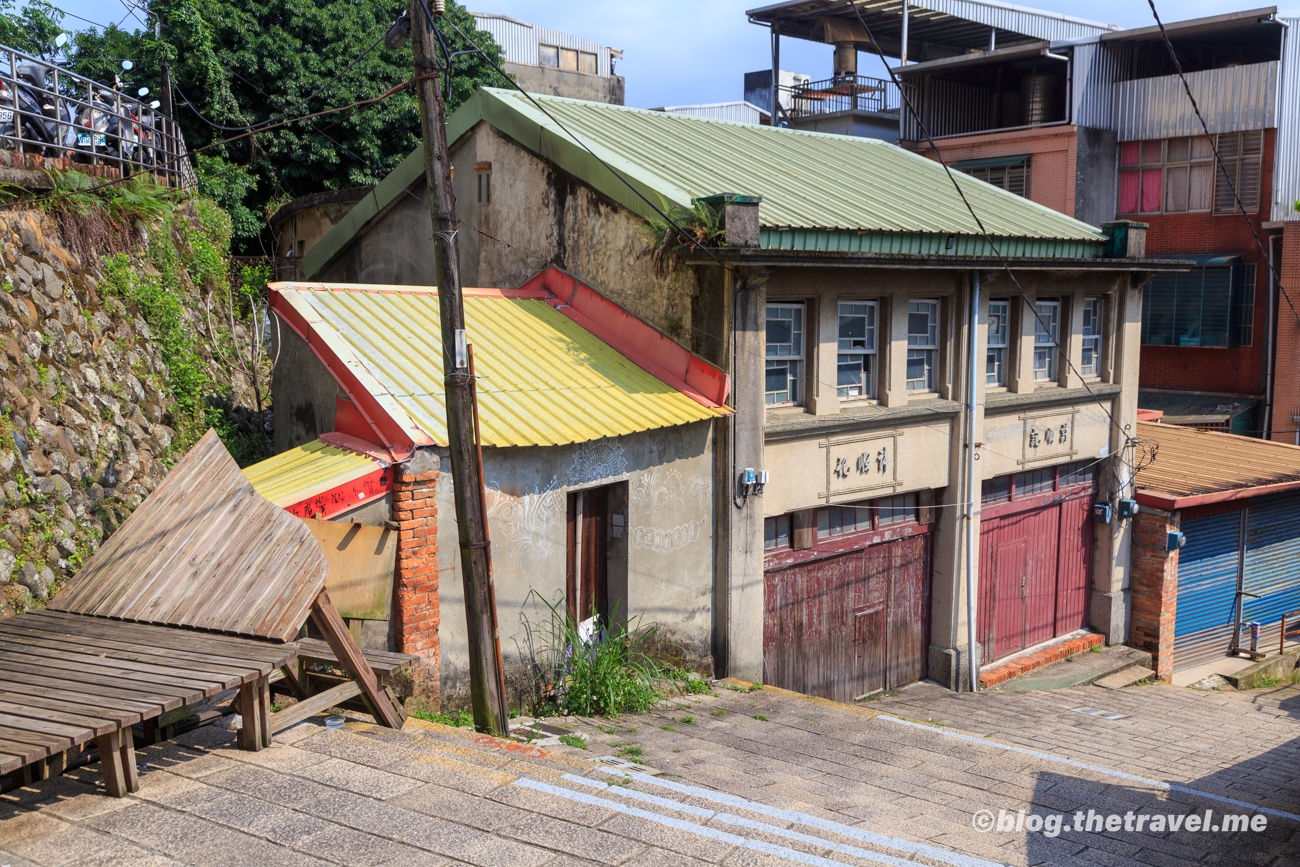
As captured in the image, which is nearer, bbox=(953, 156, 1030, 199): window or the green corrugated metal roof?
the green corrugated metal roof

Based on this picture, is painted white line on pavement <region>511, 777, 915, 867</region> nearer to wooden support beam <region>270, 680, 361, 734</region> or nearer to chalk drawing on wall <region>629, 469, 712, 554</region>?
wooden support beam <region>270, 680, 361, 734</region>

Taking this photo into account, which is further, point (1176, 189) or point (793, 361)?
point (1176, 189)

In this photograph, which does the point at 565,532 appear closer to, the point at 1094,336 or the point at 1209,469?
the point at 1094,336

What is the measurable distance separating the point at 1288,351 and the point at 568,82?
25452 mm

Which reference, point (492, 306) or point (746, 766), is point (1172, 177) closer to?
point (492, 306)

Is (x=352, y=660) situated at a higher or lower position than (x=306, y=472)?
lower

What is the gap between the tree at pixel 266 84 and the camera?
70.7 ft

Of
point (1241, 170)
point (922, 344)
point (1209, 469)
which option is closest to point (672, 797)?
point (922, 344)

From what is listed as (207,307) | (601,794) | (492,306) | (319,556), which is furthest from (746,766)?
(207,307)

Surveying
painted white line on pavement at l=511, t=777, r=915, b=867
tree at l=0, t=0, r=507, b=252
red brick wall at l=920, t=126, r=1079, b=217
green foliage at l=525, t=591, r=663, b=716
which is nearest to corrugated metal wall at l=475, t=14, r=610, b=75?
tree at l=0, t=0, r=507, b=252

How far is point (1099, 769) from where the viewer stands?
10586 mm

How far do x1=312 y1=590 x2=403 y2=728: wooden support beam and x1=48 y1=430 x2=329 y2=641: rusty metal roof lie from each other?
0.30 m

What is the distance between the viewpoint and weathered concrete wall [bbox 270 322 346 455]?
34.4 feet

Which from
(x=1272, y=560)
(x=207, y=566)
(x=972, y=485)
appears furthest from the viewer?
(x=1272, y=560)
